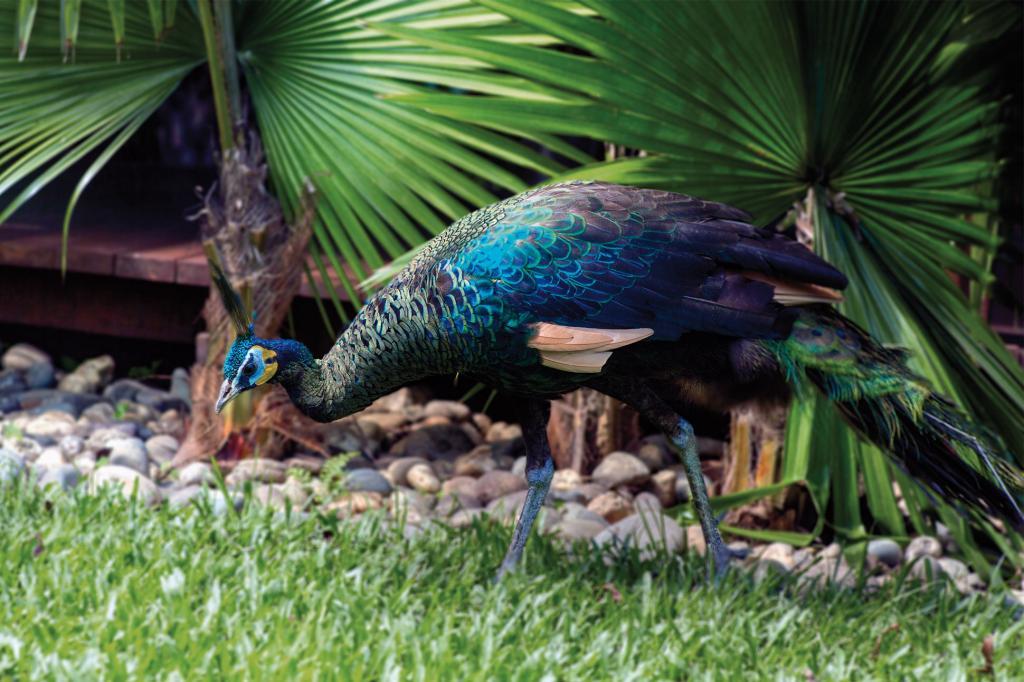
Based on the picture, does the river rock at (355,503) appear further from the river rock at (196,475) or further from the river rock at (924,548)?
the river rock at (924,548)

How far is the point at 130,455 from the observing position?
14.4 ft

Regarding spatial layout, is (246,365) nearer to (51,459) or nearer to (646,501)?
(51,459)

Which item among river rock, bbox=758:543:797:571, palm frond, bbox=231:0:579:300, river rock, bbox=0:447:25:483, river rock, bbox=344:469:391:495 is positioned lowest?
river rock, bbox=344:469:391:495

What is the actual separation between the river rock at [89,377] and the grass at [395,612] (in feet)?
6.63

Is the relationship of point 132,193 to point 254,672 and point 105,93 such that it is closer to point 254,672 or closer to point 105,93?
point 105,93

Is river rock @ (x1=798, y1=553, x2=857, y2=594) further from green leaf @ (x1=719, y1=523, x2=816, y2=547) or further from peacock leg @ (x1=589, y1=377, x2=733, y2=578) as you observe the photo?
peacock leg @ (x1=589, y1=377, x2=733, y2=578)

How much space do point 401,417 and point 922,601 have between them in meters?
2.56

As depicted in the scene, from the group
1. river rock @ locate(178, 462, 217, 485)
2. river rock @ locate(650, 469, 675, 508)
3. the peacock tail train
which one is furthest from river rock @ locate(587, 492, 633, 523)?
river rock @ locate(178, 462, 217, 485)

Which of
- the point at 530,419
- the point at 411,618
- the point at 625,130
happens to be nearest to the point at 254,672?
the point at 411,618

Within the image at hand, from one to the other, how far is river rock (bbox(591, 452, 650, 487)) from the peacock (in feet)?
4.30

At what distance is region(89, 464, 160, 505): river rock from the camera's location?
12.5ft

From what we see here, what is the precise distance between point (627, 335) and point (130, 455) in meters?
2.35

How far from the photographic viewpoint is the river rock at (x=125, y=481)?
12.5 feet

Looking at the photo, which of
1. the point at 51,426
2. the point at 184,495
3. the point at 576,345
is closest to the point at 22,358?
the point at 51,426
